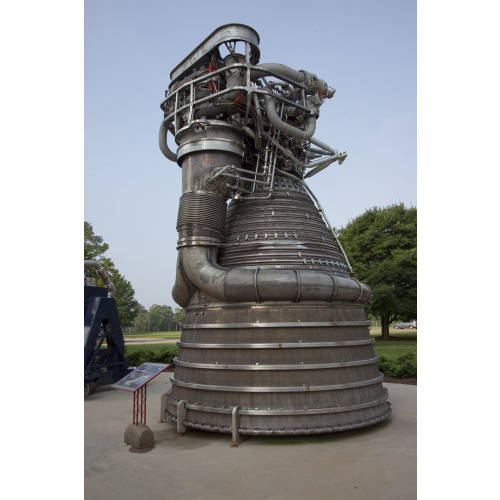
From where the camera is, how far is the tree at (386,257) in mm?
33719

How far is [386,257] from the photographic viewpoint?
123ft

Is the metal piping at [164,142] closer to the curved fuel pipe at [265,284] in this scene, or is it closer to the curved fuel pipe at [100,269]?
the curved fuel pipe at [265,284]

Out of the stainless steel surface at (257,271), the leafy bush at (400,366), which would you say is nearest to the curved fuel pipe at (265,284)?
the stainless steel surface at (257,271)

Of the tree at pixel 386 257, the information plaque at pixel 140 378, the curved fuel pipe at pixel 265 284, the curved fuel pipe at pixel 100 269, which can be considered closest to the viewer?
the information plaque at pixel 140 378

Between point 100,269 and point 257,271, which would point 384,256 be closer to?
point 100,269

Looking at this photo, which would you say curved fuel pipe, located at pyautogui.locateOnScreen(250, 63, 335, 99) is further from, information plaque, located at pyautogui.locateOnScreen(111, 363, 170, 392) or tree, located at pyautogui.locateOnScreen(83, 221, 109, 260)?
tree, located at pyautogui.locateOnScreen(83, 221, 109, 260)

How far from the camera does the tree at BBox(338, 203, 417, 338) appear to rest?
33.7 m

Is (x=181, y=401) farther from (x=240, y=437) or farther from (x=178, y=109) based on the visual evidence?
(x=178, y=109)

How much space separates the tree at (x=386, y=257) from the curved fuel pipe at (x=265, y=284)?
2459 centimetres

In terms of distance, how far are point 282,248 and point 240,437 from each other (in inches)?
185

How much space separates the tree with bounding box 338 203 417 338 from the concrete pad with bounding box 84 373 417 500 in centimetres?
2447

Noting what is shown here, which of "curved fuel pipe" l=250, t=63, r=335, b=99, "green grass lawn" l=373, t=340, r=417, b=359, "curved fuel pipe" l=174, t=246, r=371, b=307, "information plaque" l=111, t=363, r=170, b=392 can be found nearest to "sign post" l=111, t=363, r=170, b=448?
"information plaque" l=111, t=363, r=170, b=392

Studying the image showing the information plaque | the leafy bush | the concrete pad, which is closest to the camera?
the concrete pad

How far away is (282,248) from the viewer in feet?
34.2
